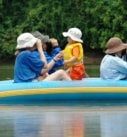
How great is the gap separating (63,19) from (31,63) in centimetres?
2719

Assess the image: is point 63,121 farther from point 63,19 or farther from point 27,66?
point 63,19

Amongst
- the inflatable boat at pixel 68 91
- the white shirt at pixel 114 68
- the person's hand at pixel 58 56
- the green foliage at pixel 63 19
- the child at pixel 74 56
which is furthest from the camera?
the green foliage at pixel 63 19

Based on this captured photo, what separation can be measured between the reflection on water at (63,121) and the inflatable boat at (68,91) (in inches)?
7.4

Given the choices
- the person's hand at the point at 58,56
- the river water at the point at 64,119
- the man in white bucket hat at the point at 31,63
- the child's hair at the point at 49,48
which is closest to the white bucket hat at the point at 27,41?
the man in white bucket hat at the point at 31,63

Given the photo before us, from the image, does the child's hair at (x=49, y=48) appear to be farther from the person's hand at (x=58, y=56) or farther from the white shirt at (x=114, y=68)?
the white shirt at (x=114, y=68)

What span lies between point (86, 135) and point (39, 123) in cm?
107

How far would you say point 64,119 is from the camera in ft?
25.7

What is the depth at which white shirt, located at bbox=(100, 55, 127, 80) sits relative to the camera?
31.3 ft

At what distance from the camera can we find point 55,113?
8.55 meters

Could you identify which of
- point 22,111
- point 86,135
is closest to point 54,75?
point 22,111

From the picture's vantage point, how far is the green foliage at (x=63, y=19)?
35281mm

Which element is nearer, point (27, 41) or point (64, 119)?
point (64, 119)

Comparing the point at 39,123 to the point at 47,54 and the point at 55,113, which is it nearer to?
the point at 55,113

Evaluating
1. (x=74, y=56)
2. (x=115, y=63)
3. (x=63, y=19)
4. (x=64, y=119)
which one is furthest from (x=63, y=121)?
(x=63, y=19)
